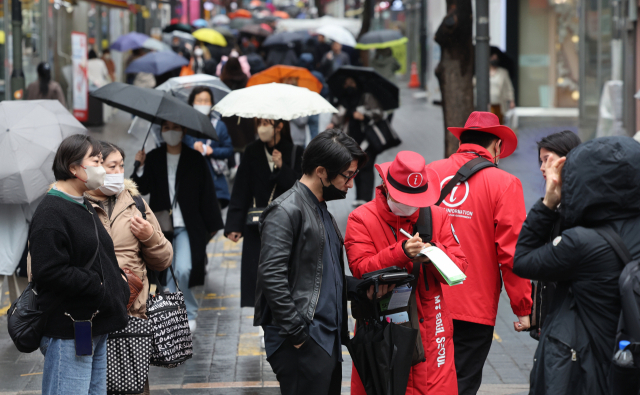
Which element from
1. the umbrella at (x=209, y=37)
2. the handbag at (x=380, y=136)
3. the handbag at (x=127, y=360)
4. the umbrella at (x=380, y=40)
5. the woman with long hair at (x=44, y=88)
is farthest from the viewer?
the umbrella at (x=209, y=37)

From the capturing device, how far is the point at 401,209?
378 centimetres

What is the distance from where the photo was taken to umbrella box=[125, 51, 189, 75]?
1498 cm

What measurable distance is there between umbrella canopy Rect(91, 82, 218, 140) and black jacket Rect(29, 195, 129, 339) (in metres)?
2.47

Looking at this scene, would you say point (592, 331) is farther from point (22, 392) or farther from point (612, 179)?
point (22, 392)

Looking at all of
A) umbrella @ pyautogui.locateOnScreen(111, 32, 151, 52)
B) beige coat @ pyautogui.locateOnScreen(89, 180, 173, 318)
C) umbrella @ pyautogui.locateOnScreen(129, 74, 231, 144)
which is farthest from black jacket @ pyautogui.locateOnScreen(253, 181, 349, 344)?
umbrella @ pyautogui.locateOnScreen(111, 32, 151, 52)

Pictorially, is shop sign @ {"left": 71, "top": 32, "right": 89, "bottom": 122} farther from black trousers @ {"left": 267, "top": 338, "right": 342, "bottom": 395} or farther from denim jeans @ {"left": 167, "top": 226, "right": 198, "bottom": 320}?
black trousers @ {"left": 267, "top": 338, "right": 342, "bottom": 395}

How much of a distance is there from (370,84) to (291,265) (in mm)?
8053

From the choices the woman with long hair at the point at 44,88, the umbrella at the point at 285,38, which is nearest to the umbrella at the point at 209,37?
the umbrella at the point at 285,38

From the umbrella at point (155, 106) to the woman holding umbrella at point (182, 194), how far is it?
144mm

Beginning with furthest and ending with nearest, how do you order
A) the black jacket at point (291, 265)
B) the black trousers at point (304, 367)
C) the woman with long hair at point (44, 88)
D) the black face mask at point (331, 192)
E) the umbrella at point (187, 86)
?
1. the woman with long hair at point (44, 88)
2. the umbrella at point (187, 86)
3. the black face mask at point (331, 192)
4. the black trousers at point (304, 367)
5. the black jacket at point (291, 265)

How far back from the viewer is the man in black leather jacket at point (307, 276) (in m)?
3.54

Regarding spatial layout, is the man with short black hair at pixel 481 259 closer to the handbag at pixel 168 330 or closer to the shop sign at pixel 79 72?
the handbag at pixel 168 330

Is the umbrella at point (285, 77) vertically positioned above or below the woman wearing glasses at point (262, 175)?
above

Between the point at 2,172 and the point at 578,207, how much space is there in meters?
4.36
